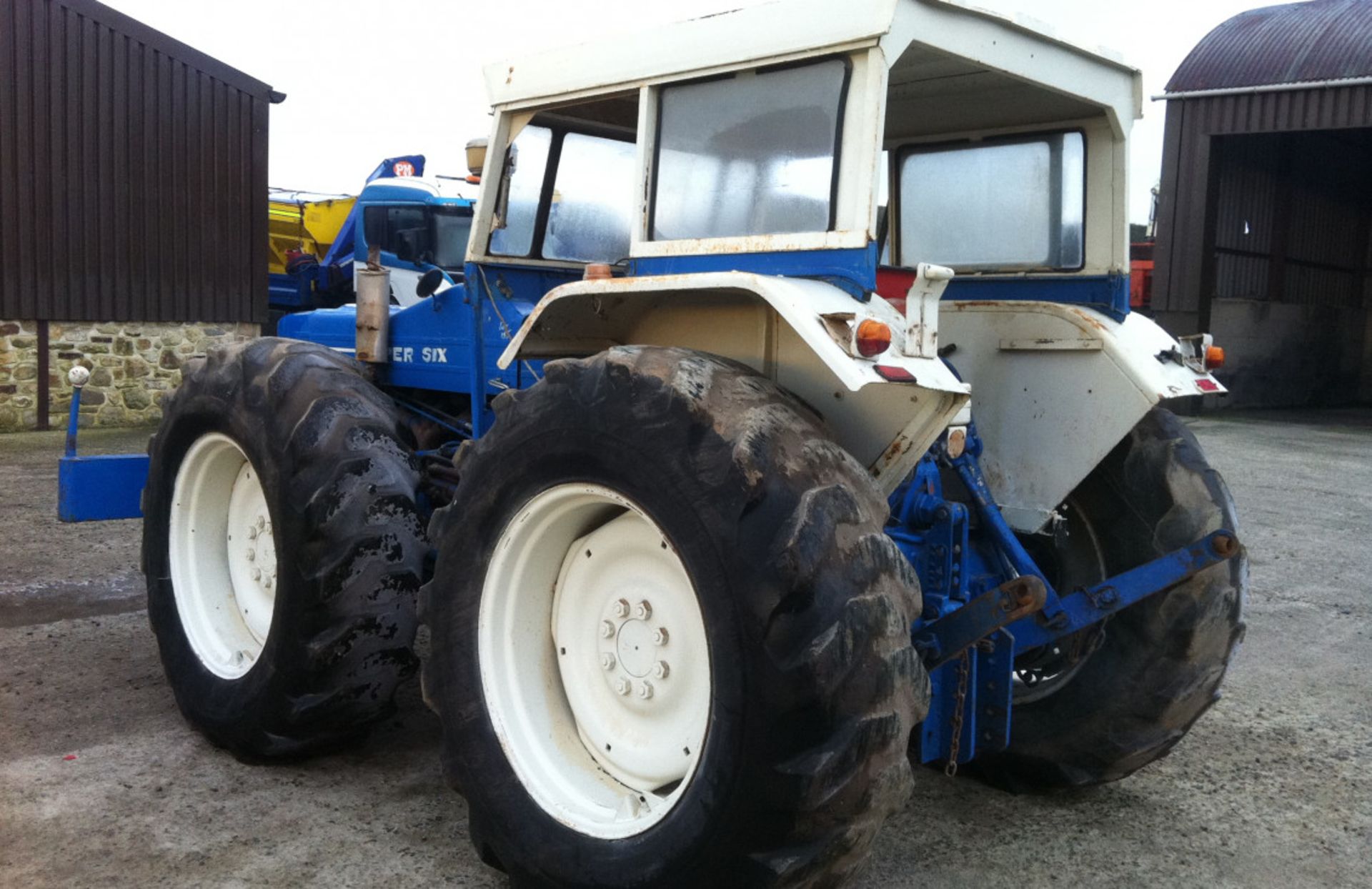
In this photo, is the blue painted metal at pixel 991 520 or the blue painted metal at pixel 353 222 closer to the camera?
the blue painted metal at pixel 991 520

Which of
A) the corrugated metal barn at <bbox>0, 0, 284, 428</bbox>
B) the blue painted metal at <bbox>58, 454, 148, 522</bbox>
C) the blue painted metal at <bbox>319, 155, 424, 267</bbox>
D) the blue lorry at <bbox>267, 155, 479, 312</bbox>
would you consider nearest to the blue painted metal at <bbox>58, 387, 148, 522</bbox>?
the blue painted metal at <bbox>58, 454, 148, 522</bbox>

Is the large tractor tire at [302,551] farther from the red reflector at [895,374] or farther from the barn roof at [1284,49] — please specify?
the barn roof at [1284,49]

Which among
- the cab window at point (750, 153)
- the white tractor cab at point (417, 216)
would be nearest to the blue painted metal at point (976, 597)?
the cab window at point (750, 153)

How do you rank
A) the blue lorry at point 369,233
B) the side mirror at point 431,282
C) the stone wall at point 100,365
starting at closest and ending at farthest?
the side mirror at point 431,282 → the blue lorry at point 369,233 → the stone wall at point 100,365

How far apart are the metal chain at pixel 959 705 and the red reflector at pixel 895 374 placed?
0.80 meters

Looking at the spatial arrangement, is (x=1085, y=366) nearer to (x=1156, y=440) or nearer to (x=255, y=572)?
(x=1156, y=440)

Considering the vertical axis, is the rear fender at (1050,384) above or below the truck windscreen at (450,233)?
below

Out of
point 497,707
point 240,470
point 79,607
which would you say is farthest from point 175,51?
point 497,707

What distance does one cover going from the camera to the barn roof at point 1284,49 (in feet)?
54.8

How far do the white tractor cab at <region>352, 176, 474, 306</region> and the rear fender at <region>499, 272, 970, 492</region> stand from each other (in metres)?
Answer: 7.60

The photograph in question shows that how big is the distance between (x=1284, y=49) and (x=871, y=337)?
1761cm

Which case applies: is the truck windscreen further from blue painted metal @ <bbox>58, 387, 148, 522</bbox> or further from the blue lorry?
blue painted metal @ <bbox>58, 387, 148, 522</bbox>

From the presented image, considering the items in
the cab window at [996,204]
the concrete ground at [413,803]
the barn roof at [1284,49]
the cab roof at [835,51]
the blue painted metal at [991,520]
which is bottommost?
the concrete ground at [413,803]

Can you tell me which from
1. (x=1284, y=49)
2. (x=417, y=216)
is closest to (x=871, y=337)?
(x=417, y=216)
